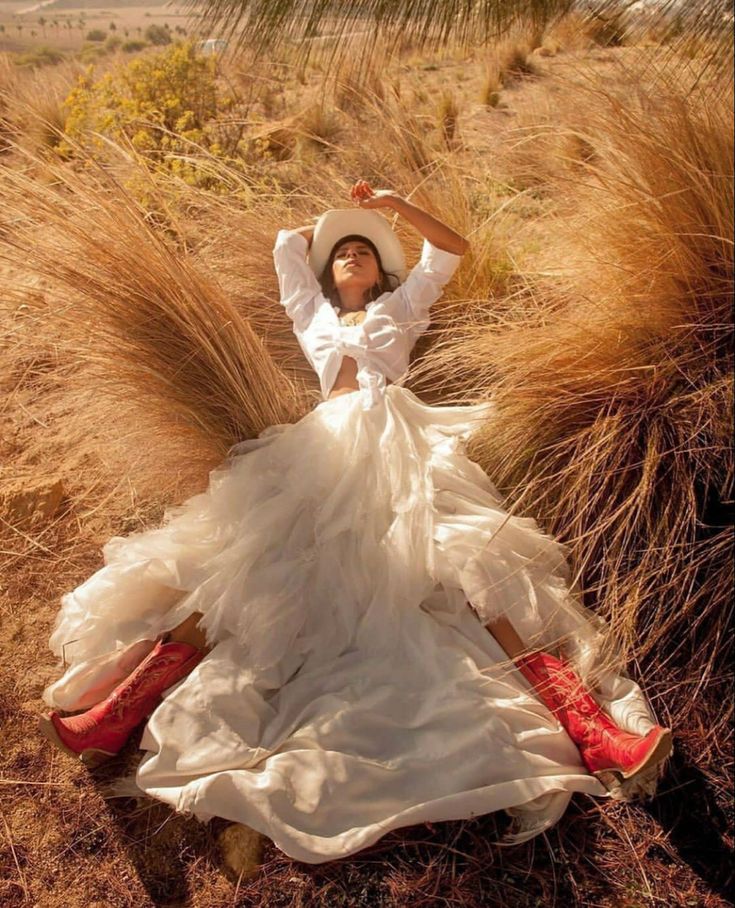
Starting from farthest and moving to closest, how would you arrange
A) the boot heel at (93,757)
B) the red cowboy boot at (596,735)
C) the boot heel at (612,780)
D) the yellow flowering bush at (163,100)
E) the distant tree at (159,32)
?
1. the distant tree at (159,32)
2. the yellow flowering bush at (163,100)
3. the boot heel at (93,757)
4. the boot heel at (612,780)
5. the red cowboy boot at (596,735)

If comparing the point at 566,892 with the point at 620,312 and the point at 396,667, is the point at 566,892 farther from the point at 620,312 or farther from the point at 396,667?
the point at 620,312

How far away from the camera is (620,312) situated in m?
2.11

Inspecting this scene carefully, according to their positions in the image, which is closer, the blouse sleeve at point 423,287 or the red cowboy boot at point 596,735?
the red cowboy boot at point 596,735

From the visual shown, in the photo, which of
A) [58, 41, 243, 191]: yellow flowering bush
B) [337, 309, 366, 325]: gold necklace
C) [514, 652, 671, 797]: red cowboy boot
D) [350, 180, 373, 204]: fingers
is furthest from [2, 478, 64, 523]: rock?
[58, 41, 243, 191]: yellow flowering bush

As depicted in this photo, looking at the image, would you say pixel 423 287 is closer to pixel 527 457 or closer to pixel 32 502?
pixel 527 457


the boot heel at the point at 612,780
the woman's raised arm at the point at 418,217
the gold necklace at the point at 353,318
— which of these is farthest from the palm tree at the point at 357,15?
the boot heel at the point at 612,780

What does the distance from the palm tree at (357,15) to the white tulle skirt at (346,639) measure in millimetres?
1175

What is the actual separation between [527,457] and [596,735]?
86 centimetres

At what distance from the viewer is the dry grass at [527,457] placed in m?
1.80

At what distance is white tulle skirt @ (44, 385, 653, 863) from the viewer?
5.85 feet

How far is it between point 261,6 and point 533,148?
93.8 inches

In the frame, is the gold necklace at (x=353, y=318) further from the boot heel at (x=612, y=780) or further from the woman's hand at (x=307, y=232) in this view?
the boot heel at (x=612, y=780)

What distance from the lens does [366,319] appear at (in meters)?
2.82

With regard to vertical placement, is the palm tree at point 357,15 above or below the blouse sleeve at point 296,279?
above
